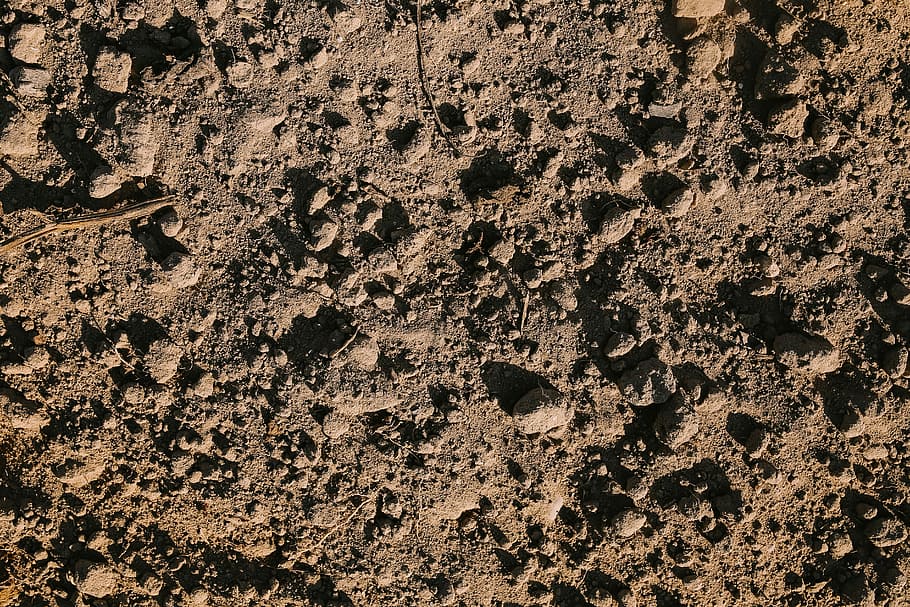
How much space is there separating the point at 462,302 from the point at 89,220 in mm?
1298

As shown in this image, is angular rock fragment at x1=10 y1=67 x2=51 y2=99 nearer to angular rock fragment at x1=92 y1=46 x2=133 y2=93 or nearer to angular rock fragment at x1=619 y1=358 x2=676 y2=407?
angular rock fragment at x1=92 y1=46 x2=133 y2=93

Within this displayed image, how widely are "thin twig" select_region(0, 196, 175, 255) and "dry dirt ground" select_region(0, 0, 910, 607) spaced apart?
31mm

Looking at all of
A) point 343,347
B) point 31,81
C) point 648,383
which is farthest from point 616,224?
point 31,81

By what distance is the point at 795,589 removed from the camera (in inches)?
80.3

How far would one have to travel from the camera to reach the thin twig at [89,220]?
6.34 feet

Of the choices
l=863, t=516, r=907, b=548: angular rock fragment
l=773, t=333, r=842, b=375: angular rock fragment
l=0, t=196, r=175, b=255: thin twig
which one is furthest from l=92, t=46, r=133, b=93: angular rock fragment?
l=863, t=516, r=907, b=548: angular rock fragment

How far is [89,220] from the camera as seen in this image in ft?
6.37

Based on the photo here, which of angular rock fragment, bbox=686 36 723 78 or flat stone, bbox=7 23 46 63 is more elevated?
flat stone, bbox=7 23 46 63

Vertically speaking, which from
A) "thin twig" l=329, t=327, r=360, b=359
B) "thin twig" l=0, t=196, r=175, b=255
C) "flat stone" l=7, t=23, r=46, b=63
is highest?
"flat stone" l=7, t=23, r=46, b=63

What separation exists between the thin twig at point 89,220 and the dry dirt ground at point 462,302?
3cm

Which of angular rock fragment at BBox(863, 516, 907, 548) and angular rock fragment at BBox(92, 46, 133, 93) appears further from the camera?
angular rock fragment at BBox(863, 516, 907, 548)

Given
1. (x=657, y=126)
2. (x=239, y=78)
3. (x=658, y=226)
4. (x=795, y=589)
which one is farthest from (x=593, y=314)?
(x=239, y=78)

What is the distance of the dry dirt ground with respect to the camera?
1.93 m

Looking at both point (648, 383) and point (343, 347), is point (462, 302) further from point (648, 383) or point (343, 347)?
point (648, 383)
